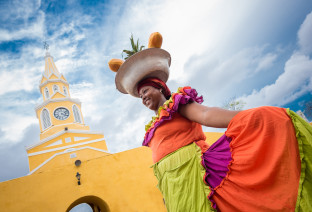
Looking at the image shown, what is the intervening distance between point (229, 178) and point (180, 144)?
0.44 metres

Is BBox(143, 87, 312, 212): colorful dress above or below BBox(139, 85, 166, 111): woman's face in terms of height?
below

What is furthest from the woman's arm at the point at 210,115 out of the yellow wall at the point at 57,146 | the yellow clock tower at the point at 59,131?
the yellow wall at the point at 57,146

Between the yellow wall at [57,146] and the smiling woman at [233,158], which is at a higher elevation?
the yellow wall at [57,146]

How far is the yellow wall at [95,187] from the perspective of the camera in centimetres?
360

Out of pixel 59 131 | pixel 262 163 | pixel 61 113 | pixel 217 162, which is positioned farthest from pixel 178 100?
pixel 61 113

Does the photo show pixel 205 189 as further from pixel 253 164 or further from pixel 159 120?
pixel 159 120

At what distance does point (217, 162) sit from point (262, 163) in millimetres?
279

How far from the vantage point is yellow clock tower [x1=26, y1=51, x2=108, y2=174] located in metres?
14.6

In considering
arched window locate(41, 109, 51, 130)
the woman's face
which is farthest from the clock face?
the woman's face

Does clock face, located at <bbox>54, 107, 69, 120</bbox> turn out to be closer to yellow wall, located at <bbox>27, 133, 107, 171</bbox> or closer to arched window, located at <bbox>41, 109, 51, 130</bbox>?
arched window, located at <bbox>41, 109, 51, 130</bbox>

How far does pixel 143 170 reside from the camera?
4773 mm

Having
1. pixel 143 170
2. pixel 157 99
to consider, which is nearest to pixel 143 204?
pixel 143 170

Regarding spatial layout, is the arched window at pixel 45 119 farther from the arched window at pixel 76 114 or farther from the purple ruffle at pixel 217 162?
the purple ruffle at pixel 217 162

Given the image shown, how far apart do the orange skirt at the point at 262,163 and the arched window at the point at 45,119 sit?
69.6 feet
